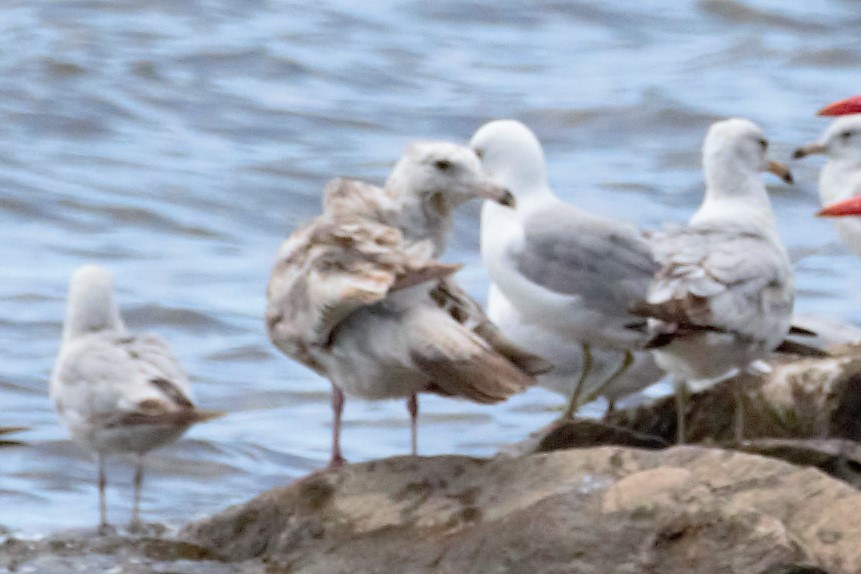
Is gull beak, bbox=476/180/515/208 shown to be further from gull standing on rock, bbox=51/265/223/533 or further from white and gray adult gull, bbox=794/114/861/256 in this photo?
white and gray adult gull, bbox=794/114/861/256

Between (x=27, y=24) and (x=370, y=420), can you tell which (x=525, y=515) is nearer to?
(x=370, y=420)

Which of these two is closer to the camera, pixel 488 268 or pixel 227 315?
pixel 488 268

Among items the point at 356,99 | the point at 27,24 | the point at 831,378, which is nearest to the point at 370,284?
the point at 831,378

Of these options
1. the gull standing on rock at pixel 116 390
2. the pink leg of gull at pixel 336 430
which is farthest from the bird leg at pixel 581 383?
the gull standing on rock at pixel 116 390

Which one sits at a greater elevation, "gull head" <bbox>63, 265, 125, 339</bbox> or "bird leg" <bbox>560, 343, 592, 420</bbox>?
"gull head" <bbox>63, 265, 125, 339</bbox>

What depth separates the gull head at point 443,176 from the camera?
7.09 meters

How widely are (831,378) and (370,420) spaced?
3259mm

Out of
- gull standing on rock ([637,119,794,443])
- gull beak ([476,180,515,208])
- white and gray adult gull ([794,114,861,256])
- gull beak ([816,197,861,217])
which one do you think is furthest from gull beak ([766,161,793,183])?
gull beak ([476,180,515,208])

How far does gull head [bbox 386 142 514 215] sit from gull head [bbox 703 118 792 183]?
4.24ft

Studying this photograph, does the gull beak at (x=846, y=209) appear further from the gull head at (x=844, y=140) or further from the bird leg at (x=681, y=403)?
the bird leg at (x=681, y=403)

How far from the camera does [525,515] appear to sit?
5992 millimetres

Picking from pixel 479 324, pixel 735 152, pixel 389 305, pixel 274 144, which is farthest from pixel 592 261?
pixel 274 144

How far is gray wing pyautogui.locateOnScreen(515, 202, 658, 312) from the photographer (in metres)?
7.59

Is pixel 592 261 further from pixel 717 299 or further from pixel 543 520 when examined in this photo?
pixel 543 520
